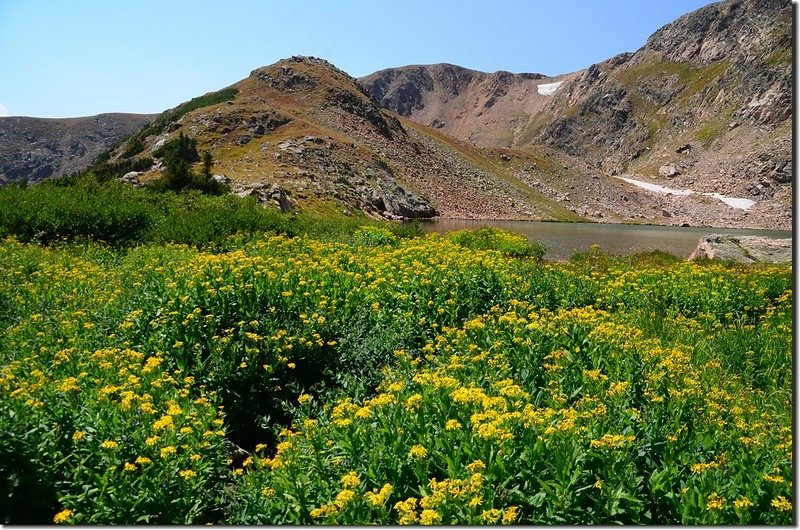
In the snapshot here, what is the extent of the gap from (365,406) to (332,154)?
63.6 metres

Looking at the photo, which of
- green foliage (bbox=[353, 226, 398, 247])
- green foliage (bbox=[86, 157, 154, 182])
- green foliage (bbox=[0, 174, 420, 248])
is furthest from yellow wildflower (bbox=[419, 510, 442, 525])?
green foliage (bbox=[86, 157, 154, 182])

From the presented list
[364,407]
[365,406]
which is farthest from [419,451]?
[365,406]

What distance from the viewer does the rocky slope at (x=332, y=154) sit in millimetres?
58062

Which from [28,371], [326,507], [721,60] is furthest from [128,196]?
[721,60]

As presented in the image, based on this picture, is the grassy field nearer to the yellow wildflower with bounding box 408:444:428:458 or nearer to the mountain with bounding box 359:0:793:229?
the yellow wildflower with bounding box 408:444:428:458

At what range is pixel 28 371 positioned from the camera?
20.5 ft

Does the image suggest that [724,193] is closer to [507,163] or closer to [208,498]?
[507,163]

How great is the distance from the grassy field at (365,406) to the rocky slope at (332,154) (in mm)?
31923

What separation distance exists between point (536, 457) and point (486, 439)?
1.38 ft

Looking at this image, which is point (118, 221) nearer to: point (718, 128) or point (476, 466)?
point (476, 466)

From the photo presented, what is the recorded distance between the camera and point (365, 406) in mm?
5418

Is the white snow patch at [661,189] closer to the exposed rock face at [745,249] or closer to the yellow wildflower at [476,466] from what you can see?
the exposed rock face at [745,249]

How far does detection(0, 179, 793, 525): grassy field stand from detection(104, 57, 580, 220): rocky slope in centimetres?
3192

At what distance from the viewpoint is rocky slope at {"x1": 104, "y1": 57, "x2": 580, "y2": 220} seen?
190ft
